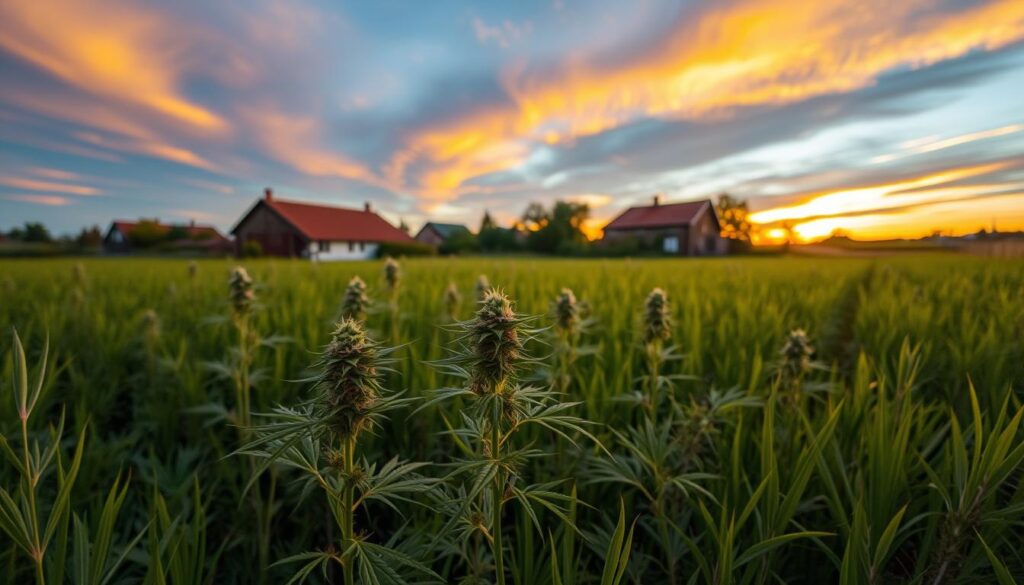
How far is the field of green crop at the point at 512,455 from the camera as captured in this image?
99 centimetres

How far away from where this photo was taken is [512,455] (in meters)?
0.90

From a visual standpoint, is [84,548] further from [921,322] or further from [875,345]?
[921,322]

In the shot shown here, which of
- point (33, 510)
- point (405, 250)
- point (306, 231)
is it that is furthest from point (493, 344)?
point (306, 231)

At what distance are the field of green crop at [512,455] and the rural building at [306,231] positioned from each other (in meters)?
41.0

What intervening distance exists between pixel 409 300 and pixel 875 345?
16.1 ft

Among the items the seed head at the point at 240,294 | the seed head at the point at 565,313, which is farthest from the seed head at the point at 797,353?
the seed head at the point at 240,294

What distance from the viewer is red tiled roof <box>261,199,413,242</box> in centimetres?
4366

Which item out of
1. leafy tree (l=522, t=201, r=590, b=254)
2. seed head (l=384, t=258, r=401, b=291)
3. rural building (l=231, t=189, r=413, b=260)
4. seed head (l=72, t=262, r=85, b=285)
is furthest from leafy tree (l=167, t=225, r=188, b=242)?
seed head (l=384, t=258, r=401, b=291)

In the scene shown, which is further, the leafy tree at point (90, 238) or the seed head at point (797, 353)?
the leafy tree at point (90, 238)

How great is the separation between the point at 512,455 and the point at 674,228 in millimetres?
52849

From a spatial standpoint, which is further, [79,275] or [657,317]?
[79,275]

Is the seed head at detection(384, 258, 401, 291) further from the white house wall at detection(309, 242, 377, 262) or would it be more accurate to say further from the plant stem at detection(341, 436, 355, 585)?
the white house wall at detection(309, 242, 377, 262)

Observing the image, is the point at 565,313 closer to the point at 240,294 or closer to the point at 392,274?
the point at 392,274

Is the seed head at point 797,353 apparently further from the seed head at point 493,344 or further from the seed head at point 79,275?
the seed head at point 79,275
